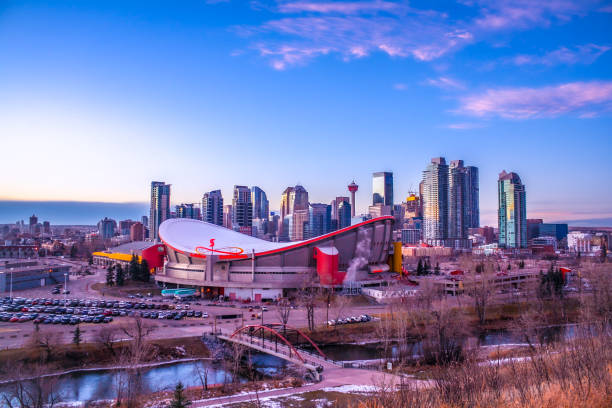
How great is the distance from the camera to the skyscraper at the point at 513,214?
11969 centimetres

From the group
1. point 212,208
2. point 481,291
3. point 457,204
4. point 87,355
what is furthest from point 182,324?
point 457,204

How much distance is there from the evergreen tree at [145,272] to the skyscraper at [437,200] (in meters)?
94.2

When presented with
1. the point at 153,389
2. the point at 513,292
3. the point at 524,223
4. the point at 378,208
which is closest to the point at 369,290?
the point at 513,292

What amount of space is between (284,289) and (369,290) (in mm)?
7365

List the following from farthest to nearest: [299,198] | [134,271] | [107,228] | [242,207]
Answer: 1. [107,228]
2. [299,198]
3. [242,207]
4. [134,271]

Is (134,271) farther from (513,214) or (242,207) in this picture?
(513,214)

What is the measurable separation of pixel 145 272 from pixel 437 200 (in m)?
97.2

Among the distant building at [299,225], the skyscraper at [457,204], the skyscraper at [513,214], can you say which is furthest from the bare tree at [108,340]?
the skyscraper at [457,204]

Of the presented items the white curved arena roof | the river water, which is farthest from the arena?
the river water

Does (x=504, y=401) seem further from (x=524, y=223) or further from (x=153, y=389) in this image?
(x=524, y=223)

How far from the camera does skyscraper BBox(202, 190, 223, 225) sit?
377 ft

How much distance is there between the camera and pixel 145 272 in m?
49.6

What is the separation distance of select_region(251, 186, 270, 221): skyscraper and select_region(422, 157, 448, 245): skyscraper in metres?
66.0

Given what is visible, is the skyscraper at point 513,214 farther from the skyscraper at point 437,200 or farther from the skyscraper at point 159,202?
the skyscraper at point 159,202
